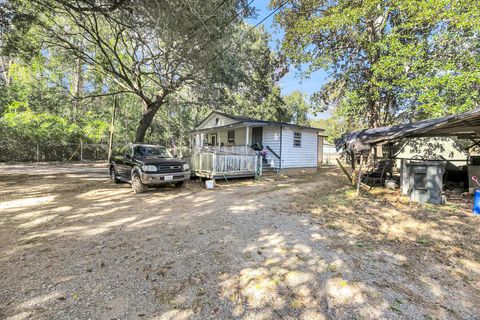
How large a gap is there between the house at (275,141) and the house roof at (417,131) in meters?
4.26

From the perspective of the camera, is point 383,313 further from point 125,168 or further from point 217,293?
point 125,168

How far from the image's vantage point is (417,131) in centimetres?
Answer: 663

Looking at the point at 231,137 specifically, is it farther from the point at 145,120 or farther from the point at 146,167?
the point at 146,167

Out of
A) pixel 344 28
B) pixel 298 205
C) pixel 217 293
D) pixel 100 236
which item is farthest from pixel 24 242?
pixel 344 28

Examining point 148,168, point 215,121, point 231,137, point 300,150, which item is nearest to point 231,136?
point 231,137

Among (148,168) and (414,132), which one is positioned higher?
(414,132)

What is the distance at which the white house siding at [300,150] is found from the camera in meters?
13.5

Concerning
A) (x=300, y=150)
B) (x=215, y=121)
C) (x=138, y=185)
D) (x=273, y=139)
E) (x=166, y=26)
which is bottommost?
(x=138, y=185)

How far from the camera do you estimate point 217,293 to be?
7.77ft

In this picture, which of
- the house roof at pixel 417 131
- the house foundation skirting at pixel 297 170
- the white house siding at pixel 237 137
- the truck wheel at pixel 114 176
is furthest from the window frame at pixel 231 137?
the truck wheel at pixel 114 176

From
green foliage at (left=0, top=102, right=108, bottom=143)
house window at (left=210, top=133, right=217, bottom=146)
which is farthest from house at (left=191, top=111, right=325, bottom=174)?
green foliage at (left=0, top=102, right=108, bottom=143)

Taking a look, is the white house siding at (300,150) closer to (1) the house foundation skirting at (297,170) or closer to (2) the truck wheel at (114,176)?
(1) the house foundation skirting at (297,170)

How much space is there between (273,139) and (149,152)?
301 inches

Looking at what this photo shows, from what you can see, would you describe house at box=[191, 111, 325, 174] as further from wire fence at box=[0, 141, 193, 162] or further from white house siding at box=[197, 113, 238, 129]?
wire fence at box=[0, 141, 193, 162]
